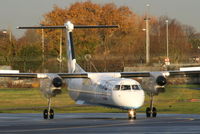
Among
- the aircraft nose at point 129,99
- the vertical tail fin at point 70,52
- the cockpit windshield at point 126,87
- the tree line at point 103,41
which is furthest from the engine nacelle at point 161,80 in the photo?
the tree line at point 103,41

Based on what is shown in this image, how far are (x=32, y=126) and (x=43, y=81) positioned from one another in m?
7.99

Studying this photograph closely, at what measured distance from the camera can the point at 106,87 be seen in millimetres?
36719

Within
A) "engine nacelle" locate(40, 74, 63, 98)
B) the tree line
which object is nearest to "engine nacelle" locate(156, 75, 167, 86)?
"engine nacelle" locate(40, 74, 63, 98)

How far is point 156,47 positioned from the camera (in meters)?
115

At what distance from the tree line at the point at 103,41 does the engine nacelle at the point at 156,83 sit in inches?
1955

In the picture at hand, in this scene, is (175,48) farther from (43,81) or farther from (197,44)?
(43,81)

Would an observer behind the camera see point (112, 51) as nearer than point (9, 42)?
No

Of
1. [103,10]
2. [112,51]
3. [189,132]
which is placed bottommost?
[189,132]

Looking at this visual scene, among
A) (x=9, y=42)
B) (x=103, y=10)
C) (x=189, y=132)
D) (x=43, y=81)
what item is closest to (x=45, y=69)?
(x=9, y=42)

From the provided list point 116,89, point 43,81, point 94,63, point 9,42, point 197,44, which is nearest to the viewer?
point 116,89

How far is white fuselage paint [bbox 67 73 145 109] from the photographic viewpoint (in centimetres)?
3475

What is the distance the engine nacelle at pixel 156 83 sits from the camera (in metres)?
38.2

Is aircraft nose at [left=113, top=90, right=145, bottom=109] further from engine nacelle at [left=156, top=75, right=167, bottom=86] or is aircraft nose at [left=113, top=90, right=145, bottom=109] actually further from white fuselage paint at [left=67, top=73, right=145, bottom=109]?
engine nacelle at [left=156, top=75, right=167, bottom=86]

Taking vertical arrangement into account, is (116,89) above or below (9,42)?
below
